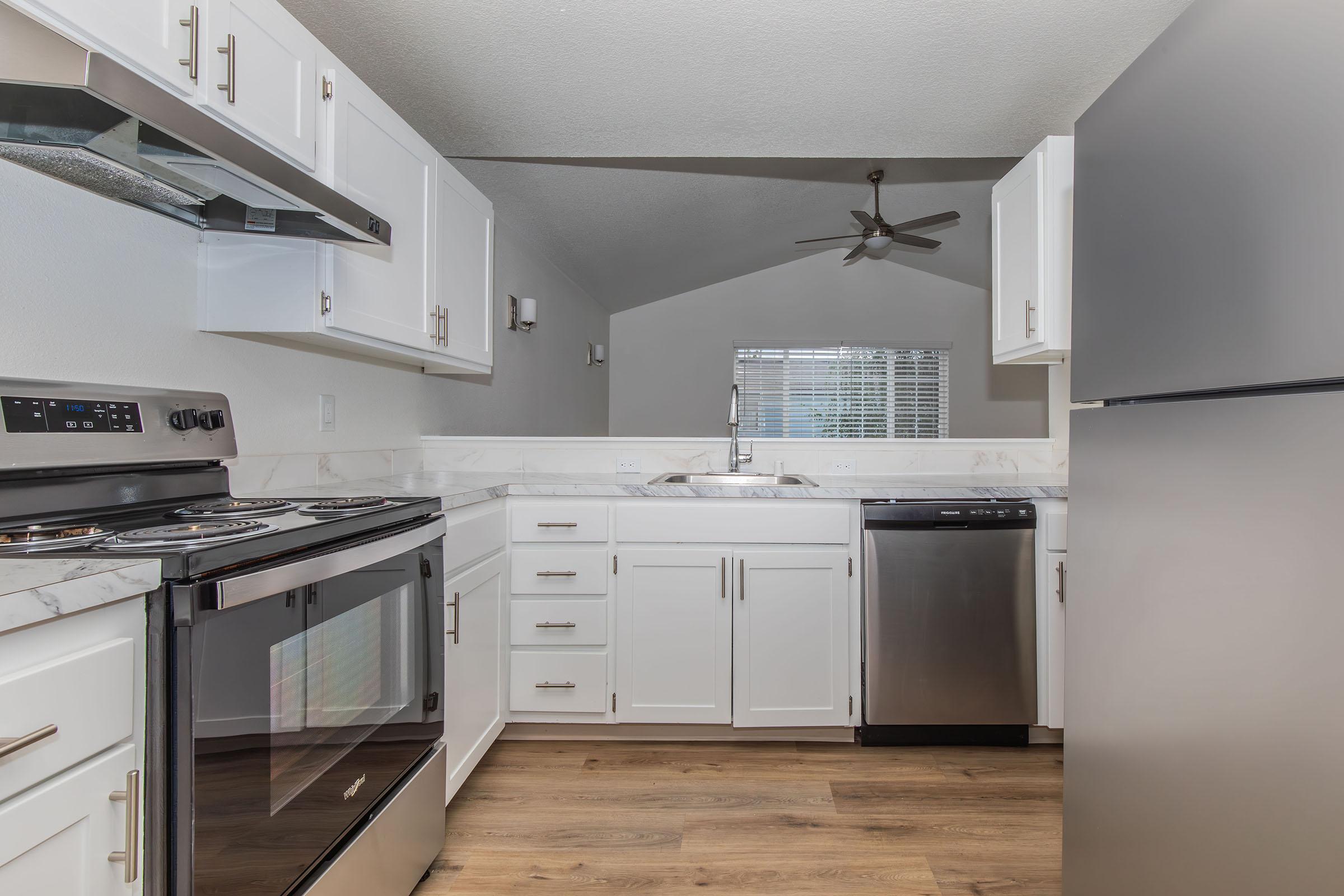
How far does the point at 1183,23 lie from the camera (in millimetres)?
728

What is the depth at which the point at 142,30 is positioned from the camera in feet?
3.59

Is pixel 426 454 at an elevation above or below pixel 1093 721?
above

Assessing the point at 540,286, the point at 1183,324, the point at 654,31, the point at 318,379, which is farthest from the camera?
the point at 540,286

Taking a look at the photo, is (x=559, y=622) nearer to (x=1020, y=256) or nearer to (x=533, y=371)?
(x=1020, y=256)

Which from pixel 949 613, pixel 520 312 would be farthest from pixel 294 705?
pixel 520 312

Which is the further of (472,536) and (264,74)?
(472,536)

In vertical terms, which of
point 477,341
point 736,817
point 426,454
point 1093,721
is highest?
point 477,341

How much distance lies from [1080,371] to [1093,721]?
47 centimetres

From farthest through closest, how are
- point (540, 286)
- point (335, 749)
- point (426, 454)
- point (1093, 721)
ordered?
point (540, 286), point (426, 454), point (335, 749), point (1093, 721)

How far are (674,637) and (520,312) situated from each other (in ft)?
6.89

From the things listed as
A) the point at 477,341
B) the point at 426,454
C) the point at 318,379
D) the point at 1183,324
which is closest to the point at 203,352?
the point at 318,379

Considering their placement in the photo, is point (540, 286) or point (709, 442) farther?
point (540, 286)

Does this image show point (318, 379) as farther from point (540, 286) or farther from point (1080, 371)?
point (540, 286)

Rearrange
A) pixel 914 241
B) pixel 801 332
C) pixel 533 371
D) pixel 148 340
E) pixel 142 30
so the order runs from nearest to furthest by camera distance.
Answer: pixel 142 30
pixel 148 340
pixel 533 371
pixel 914 241
pixel 801 332
